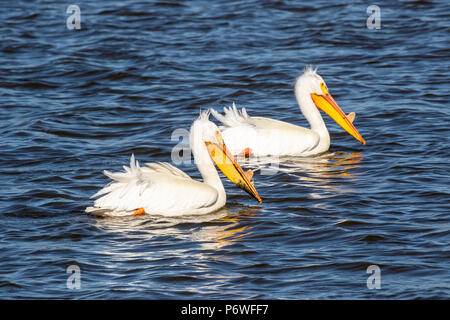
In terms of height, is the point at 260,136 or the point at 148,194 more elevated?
the point at 260,136

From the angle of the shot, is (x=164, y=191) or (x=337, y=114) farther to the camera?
(x=337, y=114)

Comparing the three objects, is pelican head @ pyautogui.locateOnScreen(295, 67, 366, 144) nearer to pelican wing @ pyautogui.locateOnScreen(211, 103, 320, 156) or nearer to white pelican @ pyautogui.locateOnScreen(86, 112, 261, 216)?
pelican wing @ pyautogui.locateOnScreen(211, 103, 320, 156)

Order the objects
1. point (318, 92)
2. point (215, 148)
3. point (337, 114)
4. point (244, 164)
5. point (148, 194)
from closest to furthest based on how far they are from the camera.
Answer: point (148, 194), point (215, 148), point (244, 164), point (337, 114), point (318, 92)

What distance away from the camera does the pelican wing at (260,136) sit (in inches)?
329

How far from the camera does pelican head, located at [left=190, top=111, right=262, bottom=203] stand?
22.9 ft

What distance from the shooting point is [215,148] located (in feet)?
23.2

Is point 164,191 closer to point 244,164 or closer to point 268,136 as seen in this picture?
point 244,164

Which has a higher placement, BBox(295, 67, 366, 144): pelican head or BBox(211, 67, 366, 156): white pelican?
BBox(295, 67, 366, 144): pelican head

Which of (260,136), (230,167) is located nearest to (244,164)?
(260,136)

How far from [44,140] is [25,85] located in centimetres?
234

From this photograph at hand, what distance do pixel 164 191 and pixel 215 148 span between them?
2.26 feet

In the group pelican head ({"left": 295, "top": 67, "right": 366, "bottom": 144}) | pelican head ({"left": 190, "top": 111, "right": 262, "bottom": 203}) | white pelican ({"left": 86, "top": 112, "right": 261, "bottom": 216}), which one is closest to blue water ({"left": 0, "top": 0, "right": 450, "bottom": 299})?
white pelican ({"left": 86, "top": 112, "right": 261, "bottom": 216})
